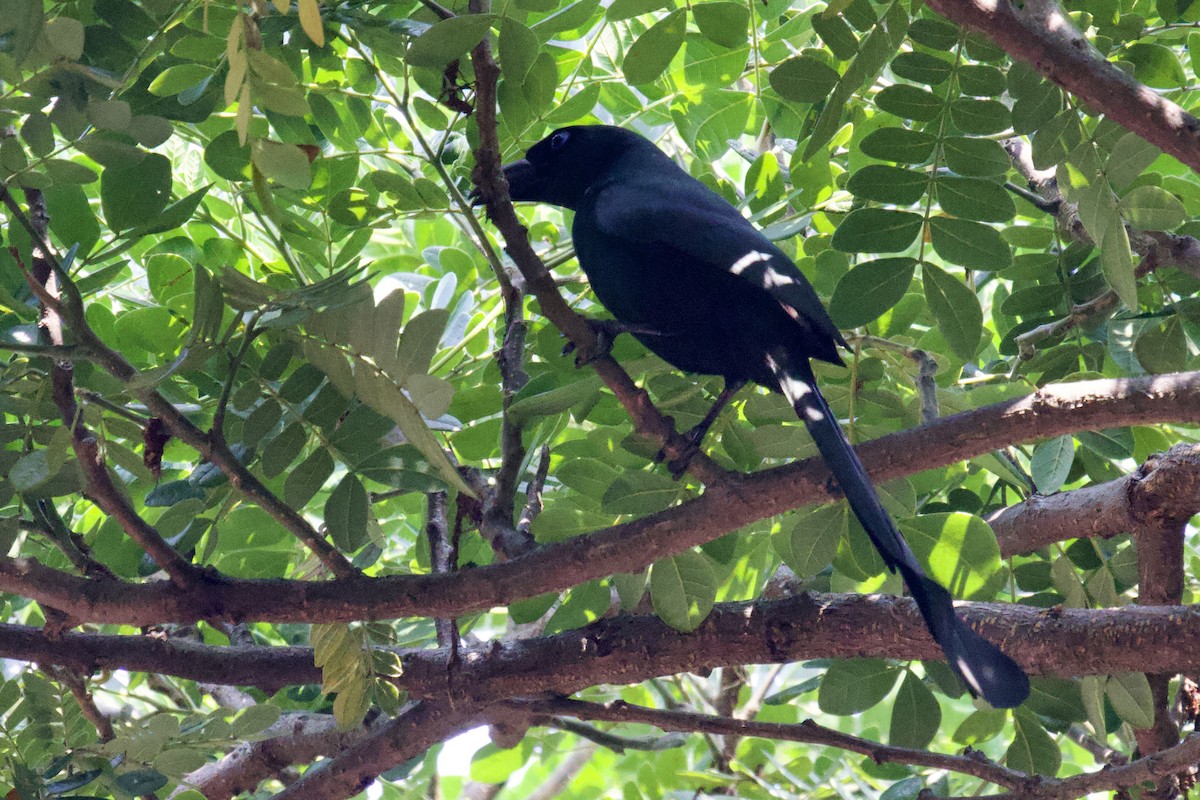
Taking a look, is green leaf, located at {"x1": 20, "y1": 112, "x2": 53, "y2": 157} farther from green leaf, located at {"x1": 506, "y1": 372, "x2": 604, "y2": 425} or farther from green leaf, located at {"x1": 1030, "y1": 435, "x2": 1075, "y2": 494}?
green leaf, located at {"x1": 1030, "y1": 435, "x2": 1075, "y2": 494}

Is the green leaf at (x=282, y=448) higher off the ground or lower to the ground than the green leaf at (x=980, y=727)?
higher

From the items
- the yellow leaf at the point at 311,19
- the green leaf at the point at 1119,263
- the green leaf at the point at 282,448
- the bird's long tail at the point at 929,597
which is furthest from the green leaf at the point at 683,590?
the yellow leaf at the point at 311,19

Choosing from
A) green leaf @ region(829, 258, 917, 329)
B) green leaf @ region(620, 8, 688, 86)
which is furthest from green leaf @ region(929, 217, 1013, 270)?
green leaf @ region(620, 8, 688, 86)

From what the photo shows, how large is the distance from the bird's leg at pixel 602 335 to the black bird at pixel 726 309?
0.01 m

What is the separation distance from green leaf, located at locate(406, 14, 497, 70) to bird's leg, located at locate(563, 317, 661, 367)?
0.70 m

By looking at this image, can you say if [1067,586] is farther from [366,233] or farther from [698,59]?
[366,233]

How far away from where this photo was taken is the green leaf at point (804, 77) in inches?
104

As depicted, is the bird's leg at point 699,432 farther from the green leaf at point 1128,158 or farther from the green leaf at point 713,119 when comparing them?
the green leaf at point 1128,158

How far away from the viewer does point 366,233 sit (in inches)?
126

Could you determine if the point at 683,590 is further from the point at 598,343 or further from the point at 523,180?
the point at 523,180

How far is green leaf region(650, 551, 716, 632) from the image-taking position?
2748 millimetres

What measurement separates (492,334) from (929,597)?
71.7 inches

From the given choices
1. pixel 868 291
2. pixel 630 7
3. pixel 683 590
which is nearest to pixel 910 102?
pixel 868 291

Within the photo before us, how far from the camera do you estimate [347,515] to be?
8.45 ft
